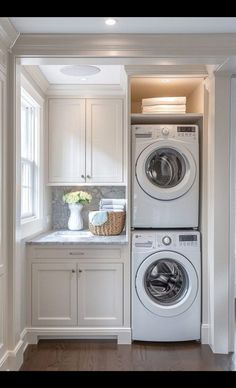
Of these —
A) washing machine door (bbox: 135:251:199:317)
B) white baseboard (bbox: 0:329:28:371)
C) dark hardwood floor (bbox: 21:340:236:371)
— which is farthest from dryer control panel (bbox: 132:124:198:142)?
white baseboard (bbox: 0:329:28:371)

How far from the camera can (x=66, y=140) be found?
4.06 metres

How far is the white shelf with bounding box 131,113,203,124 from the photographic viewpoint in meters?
3.39

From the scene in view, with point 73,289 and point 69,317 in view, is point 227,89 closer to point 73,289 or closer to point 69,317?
point 73,289

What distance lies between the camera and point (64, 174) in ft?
13.4

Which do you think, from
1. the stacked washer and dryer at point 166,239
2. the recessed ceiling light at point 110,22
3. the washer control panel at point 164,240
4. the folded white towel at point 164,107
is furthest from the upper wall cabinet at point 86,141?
the recessed ceiling light at point 110,22

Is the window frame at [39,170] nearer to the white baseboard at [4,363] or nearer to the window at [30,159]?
the window at [30,159]

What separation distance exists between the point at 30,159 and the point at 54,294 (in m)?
1.38

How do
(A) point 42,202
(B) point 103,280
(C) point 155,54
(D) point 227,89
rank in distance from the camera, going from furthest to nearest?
(A) point 42,202 < (B) point 103,280 < (D) point 227,89 < (C) point 155,54

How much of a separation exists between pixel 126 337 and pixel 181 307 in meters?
0.56

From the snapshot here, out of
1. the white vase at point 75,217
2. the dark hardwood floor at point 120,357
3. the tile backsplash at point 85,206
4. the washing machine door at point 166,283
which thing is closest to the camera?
the dark hardwood floor at point 120,357

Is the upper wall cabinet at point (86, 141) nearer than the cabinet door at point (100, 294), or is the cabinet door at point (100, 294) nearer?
the cabinet door at point (100, 294)

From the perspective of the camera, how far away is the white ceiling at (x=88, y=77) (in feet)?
11.3

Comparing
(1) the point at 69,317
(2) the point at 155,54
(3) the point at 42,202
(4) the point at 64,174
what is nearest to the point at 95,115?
(4) the point at 64,174

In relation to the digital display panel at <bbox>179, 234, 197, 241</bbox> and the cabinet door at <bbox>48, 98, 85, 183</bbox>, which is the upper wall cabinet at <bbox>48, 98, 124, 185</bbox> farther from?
the digital display panel at <bbox>179, 234, 197, 241</bbox>
